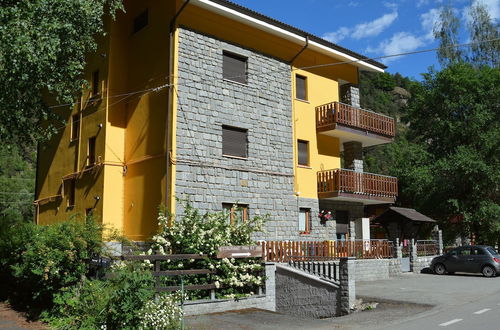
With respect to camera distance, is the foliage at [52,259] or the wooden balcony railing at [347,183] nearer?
the foliage at [52,259]

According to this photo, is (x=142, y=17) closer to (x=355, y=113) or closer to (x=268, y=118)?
(x=268, y=118)

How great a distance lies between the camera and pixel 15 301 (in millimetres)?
12039

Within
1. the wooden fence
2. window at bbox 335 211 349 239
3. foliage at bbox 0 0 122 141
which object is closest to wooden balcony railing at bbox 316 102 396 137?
window at bbox 335 211 349 239

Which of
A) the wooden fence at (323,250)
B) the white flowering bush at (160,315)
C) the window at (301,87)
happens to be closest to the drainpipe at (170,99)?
the wooden fence at (323,250)

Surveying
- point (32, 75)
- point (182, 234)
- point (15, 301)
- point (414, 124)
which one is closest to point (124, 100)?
point (32, 75)

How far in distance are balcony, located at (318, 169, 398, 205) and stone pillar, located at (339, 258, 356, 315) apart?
307 inches

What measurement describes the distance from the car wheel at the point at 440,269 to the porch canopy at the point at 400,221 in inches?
123

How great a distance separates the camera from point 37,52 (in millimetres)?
12375

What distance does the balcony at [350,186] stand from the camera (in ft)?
72.6

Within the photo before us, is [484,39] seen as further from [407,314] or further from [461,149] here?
[407,314]

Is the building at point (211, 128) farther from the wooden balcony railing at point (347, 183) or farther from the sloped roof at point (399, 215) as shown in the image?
the sloped roof at point (399, 215)

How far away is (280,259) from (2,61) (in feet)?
35.9

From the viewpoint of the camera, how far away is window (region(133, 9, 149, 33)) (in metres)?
20.4

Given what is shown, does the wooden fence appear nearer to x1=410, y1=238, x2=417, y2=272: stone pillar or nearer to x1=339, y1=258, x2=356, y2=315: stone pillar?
x1=410, y1=238, x2=417, y2=272: stone pillar
